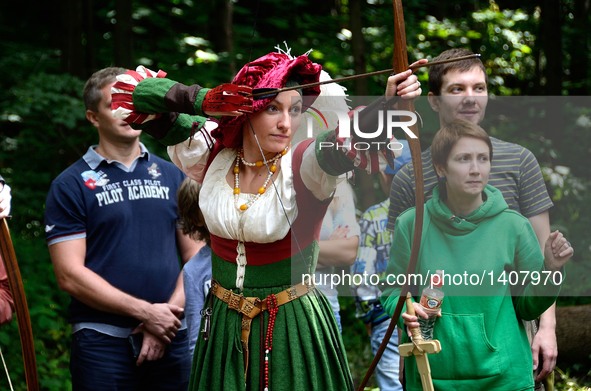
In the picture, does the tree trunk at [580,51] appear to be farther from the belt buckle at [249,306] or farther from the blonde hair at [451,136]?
the belt buckle at [249,306]

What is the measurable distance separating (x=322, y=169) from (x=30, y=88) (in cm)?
381

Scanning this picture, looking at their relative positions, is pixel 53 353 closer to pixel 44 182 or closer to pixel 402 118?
pixel 44 182

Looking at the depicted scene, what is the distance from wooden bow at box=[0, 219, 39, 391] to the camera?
10.9 feet

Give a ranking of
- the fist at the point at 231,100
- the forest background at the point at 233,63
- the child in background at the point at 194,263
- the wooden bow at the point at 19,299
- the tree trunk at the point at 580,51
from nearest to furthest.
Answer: the fist at the point at 231,100 < the wooden bow at the point at 19,299 < the child in background at the point at 194,263 < the forest background at the point at 233,63 < the tree trunk at the point at 580,51

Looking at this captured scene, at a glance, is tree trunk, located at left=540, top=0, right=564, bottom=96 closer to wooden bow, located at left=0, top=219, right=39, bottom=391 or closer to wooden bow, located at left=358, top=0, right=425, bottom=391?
wooden bow, located at left=358, top=0, right=425, bottom=391

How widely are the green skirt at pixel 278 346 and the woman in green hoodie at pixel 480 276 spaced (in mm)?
326

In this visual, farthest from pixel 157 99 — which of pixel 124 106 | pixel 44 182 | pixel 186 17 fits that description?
pixel 186 17

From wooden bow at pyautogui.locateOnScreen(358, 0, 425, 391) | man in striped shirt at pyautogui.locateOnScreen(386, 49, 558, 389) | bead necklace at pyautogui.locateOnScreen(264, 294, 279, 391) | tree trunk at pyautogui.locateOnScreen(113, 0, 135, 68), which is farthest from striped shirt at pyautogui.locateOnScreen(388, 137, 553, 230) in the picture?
tree trunk at pyautogui.locateOnScreen(113, 0, 135, 68)

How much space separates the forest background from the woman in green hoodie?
1.03m

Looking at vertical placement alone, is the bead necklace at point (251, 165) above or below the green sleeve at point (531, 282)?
above

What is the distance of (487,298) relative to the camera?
10.1 feet

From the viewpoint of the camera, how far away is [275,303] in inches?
120

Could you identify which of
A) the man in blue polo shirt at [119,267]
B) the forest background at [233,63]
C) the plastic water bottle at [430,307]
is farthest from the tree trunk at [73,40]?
the plastic water bottle at [430,307]

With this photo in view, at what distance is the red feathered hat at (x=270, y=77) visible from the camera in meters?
2.97
